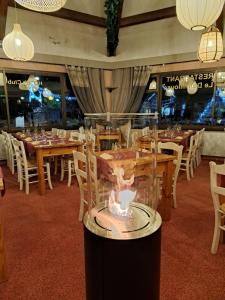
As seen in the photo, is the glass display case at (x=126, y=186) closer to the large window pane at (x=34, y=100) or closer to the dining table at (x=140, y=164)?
the dining table at (x=140, y=164)

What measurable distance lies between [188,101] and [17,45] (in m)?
4.38

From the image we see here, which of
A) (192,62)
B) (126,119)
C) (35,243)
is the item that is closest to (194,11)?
(126,119)

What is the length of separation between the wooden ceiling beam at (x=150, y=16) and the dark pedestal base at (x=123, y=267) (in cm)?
607

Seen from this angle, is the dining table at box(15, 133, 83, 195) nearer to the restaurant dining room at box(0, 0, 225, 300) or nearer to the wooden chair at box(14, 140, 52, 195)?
the restaurant dining room at box(0, 0, 225, 300)

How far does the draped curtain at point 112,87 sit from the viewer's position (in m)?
6.49

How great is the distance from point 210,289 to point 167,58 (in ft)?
18.7

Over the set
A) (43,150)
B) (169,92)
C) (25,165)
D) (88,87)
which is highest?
(88,87)

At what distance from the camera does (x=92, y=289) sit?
1.11 meters

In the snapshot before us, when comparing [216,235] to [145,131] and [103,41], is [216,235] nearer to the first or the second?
[145,131]

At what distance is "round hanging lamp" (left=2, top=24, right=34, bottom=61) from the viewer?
3906mm

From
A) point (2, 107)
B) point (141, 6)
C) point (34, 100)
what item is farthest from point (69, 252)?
point (141, 6)

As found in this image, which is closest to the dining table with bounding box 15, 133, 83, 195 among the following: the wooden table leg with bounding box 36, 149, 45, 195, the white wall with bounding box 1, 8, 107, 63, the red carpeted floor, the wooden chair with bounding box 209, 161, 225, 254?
the wooden table leg with bounding box 36, 149, 45, 195

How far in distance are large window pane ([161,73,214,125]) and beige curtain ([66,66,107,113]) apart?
1807 millimetres

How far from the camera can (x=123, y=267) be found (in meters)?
→ 1.03
